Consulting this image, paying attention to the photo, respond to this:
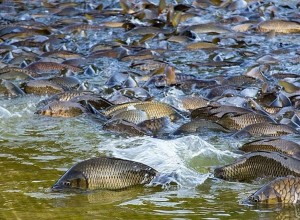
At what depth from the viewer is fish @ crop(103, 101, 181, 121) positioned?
7.25m

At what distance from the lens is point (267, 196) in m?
4.65

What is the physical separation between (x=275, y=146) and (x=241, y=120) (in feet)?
3.48

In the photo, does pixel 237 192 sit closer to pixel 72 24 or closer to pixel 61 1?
pixel 72 24

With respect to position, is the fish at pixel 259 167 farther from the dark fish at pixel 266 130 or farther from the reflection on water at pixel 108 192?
the dark fish at pixel 266 130

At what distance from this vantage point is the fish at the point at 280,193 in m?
4.64

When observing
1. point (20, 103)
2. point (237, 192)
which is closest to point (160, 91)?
point (20, 103)

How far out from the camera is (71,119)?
7.34 meters

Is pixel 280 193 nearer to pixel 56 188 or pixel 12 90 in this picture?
pixel 56 188

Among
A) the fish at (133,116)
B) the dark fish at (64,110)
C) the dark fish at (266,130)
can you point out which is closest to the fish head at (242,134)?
the dark fish at (266,130)

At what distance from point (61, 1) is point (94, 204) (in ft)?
38.4

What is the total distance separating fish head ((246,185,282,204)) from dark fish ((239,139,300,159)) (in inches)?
41.0

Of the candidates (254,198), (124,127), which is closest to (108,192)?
(254,198)

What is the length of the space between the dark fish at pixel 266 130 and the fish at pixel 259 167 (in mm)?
1192

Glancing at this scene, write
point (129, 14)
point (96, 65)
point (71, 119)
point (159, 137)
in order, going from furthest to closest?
point (129, 14) < point (96, 65) < point (71, 119) < point (159, 137)
